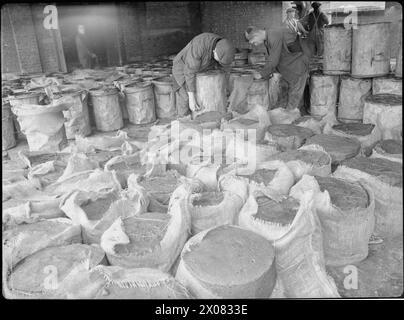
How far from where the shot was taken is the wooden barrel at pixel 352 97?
13.4ft

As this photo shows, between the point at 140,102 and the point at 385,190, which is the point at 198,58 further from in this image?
the point at 385,190

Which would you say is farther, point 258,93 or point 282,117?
point 258,93

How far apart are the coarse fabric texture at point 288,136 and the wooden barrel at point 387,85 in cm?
144

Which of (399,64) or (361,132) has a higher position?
(399,64)

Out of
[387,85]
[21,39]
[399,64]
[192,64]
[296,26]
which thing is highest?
[21,39]

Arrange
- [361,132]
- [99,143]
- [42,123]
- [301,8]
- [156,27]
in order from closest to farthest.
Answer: [361,132], [99,143], [42,123], [301,8], [156,27]

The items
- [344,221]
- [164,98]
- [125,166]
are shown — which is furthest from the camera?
[164,98]

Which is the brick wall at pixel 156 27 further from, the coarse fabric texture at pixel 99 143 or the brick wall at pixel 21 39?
the coarse fabric texture at pixel 99 143

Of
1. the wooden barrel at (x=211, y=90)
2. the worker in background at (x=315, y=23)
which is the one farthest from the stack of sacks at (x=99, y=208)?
the worker in background at (x=315, y=23)

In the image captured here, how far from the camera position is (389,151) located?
8.23 ft

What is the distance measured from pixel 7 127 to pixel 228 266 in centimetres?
352

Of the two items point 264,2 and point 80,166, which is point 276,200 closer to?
point 80,166

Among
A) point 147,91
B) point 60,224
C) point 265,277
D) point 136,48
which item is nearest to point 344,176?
point 265,277

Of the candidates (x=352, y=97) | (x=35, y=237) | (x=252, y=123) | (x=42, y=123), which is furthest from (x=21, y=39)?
(x=35, y=237)
